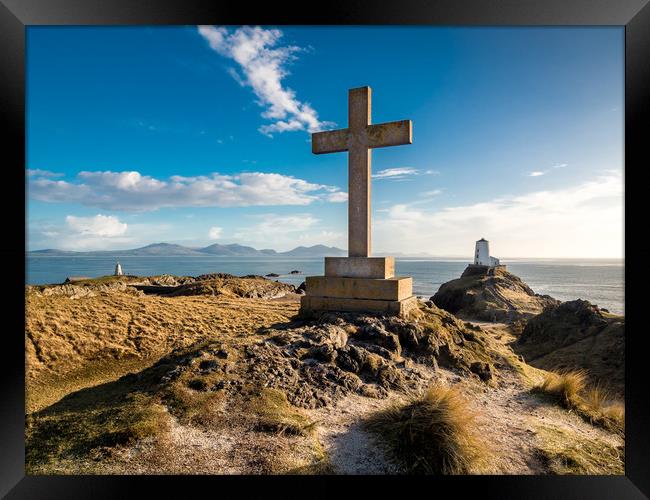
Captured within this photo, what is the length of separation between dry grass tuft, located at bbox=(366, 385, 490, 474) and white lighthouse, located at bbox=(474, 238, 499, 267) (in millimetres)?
35232

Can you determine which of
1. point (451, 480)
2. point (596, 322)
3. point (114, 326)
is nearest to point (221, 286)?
point (114, 326)

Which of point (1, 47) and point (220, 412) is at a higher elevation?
point (1, 47)

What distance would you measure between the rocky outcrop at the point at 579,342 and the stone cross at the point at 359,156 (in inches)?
250

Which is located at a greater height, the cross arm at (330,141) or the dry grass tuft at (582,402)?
the cross arm at (330,141)

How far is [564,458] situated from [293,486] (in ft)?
8.10

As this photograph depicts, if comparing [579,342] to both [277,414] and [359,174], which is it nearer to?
[359,174]

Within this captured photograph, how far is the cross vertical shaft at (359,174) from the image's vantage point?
19.4ft

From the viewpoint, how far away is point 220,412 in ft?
10.9

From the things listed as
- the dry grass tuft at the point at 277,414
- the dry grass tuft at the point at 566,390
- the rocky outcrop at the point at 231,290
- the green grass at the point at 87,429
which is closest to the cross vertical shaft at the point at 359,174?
the dry grass tuft at the point at 277,414

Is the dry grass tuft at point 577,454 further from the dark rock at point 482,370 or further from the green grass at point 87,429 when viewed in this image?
the green grass at point 87,429

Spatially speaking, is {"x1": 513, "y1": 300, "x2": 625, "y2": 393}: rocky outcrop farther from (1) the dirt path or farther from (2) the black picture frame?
(2) the black picture frame

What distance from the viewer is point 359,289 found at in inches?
228

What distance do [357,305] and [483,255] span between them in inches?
1326

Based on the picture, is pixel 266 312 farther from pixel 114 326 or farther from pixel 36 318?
pixel 36 318
